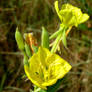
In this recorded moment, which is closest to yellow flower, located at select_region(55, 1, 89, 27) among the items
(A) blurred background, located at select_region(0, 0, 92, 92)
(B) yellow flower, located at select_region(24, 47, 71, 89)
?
(B) yellow flower, located at select_region(24, 47, 71, 89)

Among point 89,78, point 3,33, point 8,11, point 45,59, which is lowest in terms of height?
point 89,78

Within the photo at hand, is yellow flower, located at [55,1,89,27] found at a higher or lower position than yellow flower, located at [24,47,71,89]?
higher

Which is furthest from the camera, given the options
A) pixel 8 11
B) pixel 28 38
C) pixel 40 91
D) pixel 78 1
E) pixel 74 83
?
pixel 8 11

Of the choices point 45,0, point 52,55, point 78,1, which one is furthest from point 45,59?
point 45,0

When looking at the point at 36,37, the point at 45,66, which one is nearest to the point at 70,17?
the point at 45,66

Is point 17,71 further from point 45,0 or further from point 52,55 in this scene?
point 52,55

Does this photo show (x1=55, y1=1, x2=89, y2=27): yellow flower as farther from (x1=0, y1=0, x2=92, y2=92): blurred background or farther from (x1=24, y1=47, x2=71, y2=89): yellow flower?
(x1=0, y1=0, x2=92, y2=92): blurred background

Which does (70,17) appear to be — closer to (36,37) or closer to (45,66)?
(45,66)
